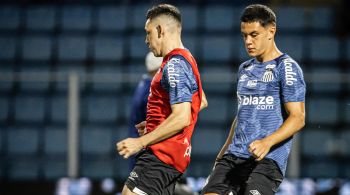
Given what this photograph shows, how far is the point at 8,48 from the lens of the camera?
397 inches

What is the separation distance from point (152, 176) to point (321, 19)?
6463mm

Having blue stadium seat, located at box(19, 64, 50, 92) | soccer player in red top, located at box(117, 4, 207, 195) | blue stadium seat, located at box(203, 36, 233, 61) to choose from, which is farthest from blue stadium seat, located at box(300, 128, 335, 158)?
soccer player in red top, located at box(117, 4, 207, 195)

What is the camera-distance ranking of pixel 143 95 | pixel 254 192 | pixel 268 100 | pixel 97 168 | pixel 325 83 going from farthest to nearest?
pixel 97 168 → pixel 325 83 → pixel 143 95 → pixel 268 100 → pixel 254 192

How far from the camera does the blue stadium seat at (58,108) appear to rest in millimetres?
9281

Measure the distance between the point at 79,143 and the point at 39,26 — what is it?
199 centimetres

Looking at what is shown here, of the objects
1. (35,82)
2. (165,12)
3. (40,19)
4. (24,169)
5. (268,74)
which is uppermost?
(40,19)

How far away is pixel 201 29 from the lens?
1014cm

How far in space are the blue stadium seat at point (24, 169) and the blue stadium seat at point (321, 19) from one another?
3857mm

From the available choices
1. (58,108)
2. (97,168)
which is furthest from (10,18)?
(97,168)

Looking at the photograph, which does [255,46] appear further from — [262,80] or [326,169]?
[326,169]

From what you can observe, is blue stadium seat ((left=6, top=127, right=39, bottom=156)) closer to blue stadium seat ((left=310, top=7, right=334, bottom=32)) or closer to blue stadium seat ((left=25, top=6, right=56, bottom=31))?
blue stadium seat ((left=25, top=6, right=56, bottom=31))

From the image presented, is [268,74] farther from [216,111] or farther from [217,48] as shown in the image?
[217,48]

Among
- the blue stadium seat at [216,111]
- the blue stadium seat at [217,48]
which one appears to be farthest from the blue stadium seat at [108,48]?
the blue stadium seat at [216,111]

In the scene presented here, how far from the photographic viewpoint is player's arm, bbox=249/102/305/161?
3957 millimetres
